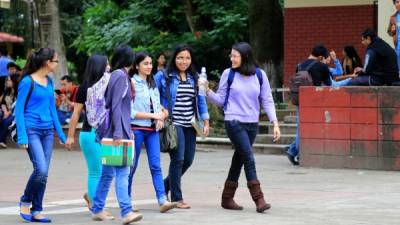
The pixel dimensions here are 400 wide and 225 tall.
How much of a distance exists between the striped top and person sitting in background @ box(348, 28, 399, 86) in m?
4.78

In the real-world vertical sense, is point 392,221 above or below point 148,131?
below

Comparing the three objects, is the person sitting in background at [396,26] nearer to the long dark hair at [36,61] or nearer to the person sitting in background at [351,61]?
the person sitting in background at [351,61]

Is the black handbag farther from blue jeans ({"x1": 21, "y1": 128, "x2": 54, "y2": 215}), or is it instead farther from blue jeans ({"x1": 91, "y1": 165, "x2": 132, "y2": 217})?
blue jeans ({"x1": 21, "y1": 128, "x2": 54, "y2": 215})

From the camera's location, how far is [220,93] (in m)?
10.0

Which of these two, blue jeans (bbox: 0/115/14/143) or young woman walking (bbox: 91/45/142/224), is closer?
young woman walking (bbox: 91/45/142/224)

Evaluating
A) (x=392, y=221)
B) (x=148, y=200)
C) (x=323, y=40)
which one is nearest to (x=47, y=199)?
(x=148, y=200)

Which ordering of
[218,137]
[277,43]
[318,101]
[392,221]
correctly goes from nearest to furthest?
[392,221]
[318,101]
[218,137]
[277,43]

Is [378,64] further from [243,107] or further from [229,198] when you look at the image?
[229,198]

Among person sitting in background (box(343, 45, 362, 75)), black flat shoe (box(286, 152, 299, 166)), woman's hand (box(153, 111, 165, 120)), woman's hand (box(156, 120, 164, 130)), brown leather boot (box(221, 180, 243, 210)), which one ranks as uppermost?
person sitting in background (box(343, 45, 362, 75))

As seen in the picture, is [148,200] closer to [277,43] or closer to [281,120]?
[281,120]

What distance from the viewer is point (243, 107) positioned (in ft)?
32.4

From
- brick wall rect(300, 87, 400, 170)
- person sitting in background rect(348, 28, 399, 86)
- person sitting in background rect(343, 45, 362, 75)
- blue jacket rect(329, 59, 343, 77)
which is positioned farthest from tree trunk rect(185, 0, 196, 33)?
person sitting in background rect(348, 28, 399, 86)

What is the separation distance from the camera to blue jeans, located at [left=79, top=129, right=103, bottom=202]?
9500 millimetres

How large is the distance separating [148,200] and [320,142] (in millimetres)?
4345
